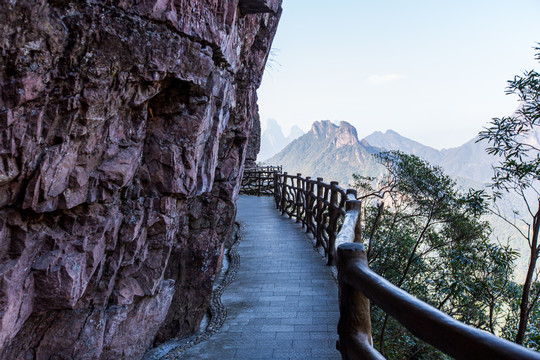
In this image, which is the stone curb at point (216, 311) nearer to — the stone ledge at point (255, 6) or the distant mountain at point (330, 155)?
the stone ledge at point (255, 6)

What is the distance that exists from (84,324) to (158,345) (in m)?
1.72

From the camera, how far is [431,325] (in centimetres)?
110

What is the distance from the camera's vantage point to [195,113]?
3.76 metres

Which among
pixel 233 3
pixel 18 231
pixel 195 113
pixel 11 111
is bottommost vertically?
pixel 18 231

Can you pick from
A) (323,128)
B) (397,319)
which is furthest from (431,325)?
(323,128)

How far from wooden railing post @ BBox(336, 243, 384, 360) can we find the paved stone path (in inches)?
80.5

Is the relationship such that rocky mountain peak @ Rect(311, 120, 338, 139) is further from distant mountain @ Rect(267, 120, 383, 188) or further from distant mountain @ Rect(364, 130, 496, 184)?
distant mountain @ Rect(364, 130, 496, 184)

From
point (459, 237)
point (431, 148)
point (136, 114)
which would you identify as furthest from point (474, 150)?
point (136, 114)

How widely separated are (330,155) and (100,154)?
83158 mm

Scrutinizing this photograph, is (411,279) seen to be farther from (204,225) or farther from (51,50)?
(51,50)

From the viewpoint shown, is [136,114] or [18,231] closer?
[18,231]

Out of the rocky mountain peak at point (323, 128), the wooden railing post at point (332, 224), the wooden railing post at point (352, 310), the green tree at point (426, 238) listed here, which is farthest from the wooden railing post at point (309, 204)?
the rocky mountain peak at point (323, 128)

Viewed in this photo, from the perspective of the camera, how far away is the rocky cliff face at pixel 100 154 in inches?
90.4

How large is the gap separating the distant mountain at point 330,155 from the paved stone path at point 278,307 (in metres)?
61.0
